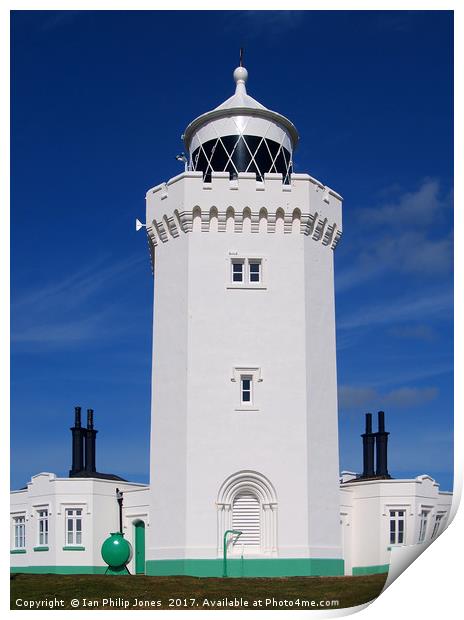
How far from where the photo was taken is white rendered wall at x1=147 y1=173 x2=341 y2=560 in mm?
15625

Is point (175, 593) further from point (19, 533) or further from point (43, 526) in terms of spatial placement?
point (43, 526)

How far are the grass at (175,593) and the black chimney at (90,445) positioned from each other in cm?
198

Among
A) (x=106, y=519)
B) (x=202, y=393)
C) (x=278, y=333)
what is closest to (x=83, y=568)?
(x=106, y=519)

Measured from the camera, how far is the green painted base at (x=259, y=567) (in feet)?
49.6

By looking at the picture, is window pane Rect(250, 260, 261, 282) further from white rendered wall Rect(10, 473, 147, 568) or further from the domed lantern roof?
white rendered wall Rect(10, 473, 147, 568)

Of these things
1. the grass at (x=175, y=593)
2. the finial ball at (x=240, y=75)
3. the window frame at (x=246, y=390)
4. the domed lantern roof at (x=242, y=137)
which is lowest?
the grass at (x=175, y=593)

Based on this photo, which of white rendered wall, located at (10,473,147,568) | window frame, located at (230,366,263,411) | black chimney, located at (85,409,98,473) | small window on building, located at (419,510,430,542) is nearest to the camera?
small window on building, located at (419,510,430,542)

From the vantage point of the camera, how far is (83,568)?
15914 mm

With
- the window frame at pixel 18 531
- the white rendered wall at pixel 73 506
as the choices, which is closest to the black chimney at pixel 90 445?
the white rendered wall at pixel 73 506

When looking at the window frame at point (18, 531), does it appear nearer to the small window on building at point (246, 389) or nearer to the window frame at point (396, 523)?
the small window on building at point (246, 389)

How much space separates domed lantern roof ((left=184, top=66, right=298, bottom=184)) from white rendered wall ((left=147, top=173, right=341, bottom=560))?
0.88m

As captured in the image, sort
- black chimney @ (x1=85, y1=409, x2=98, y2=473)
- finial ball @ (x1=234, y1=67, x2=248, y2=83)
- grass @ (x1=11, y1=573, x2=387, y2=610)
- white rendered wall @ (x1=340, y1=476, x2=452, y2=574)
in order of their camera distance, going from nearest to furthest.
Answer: grass @ (x1=11, y1=573, x2=387, y2=610), white rendered wall @ (x1=340, y1=476, x2=452, y2=574), black chimney @ (x1=85, y1=409, x2=98, y2=473), finial ball @ (x1=234, y1=67, x2=248, y2=83)

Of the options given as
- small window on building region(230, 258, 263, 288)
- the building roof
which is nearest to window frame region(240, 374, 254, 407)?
small window on building region(230, 258, 263, 288)
